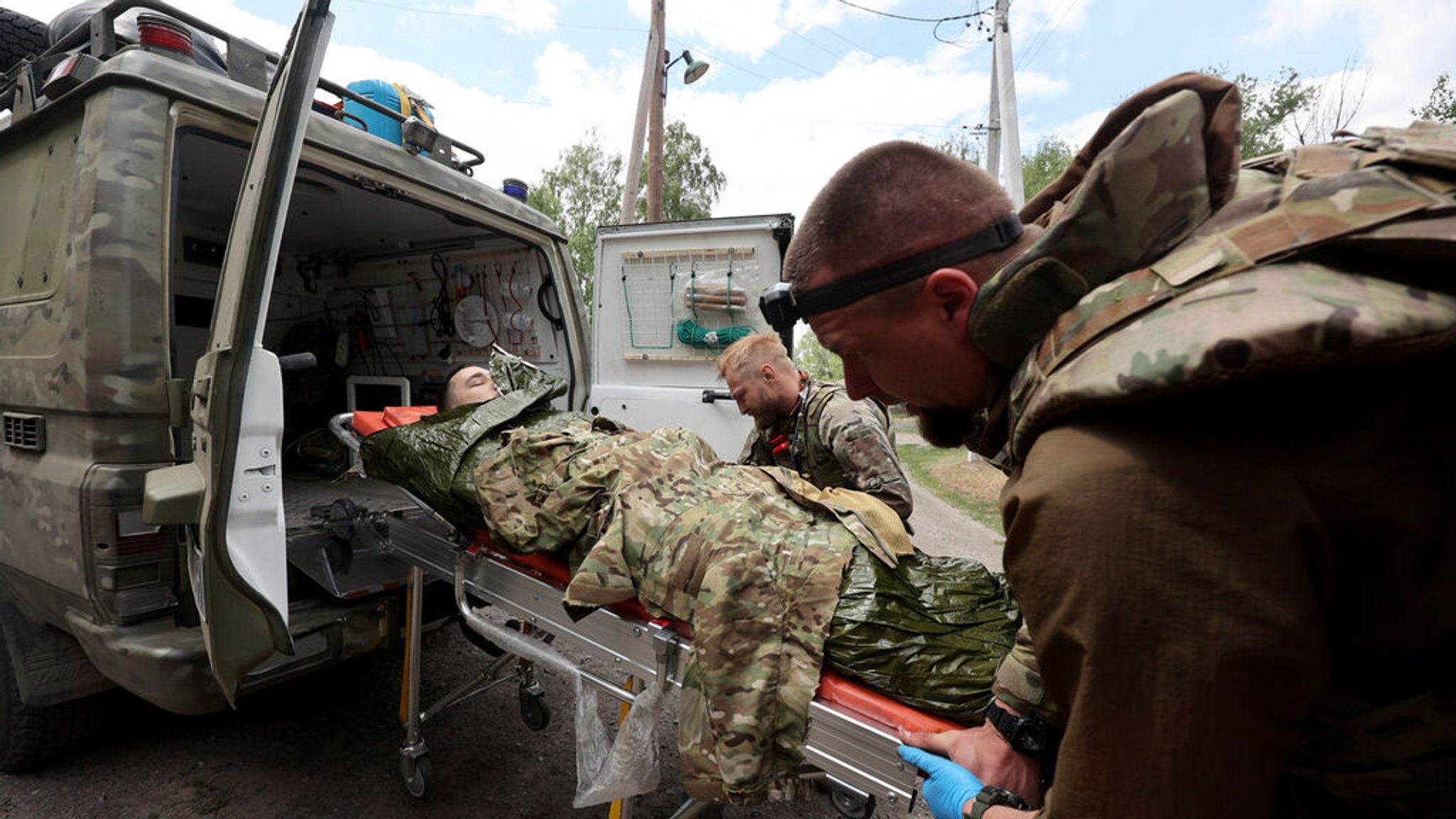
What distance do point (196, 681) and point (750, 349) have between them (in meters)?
2.26

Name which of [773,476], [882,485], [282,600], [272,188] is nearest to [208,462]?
[282,600]

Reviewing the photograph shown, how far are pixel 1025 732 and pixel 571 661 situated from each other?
1306 millimetres

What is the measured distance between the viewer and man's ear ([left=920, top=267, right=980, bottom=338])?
36.5 inches

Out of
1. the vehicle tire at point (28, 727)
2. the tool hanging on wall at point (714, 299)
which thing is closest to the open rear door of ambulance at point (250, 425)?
the vehicle tire at point (28, 727)

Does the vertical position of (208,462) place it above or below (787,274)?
below

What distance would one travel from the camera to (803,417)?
2.97 metres

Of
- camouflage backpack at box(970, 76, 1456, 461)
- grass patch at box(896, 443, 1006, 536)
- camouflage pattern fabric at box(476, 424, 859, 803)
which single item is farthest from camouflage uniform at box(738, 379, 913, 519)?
grass patch at box(896, 443, 1006, 536)

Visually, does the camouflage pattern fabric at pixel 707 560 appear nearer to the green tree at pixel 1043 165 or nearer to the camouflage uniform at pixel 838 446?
the camouflage uniform at pixel 838 446

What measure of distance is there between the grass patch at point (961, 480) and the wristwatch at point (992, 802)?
6.23 meters

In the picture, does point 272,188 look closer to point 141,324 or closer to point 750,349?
point 141,324

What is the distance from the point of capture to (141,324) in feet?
6.26

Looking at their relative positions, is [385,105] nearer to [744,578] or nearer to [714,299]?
[714,299]

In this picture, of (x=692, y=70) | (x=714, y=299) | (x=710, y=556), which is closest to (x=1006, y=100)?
(x=692, y=70)

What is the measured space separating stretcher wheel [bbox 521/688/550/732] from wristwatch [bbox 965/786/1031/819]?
7.03ft
